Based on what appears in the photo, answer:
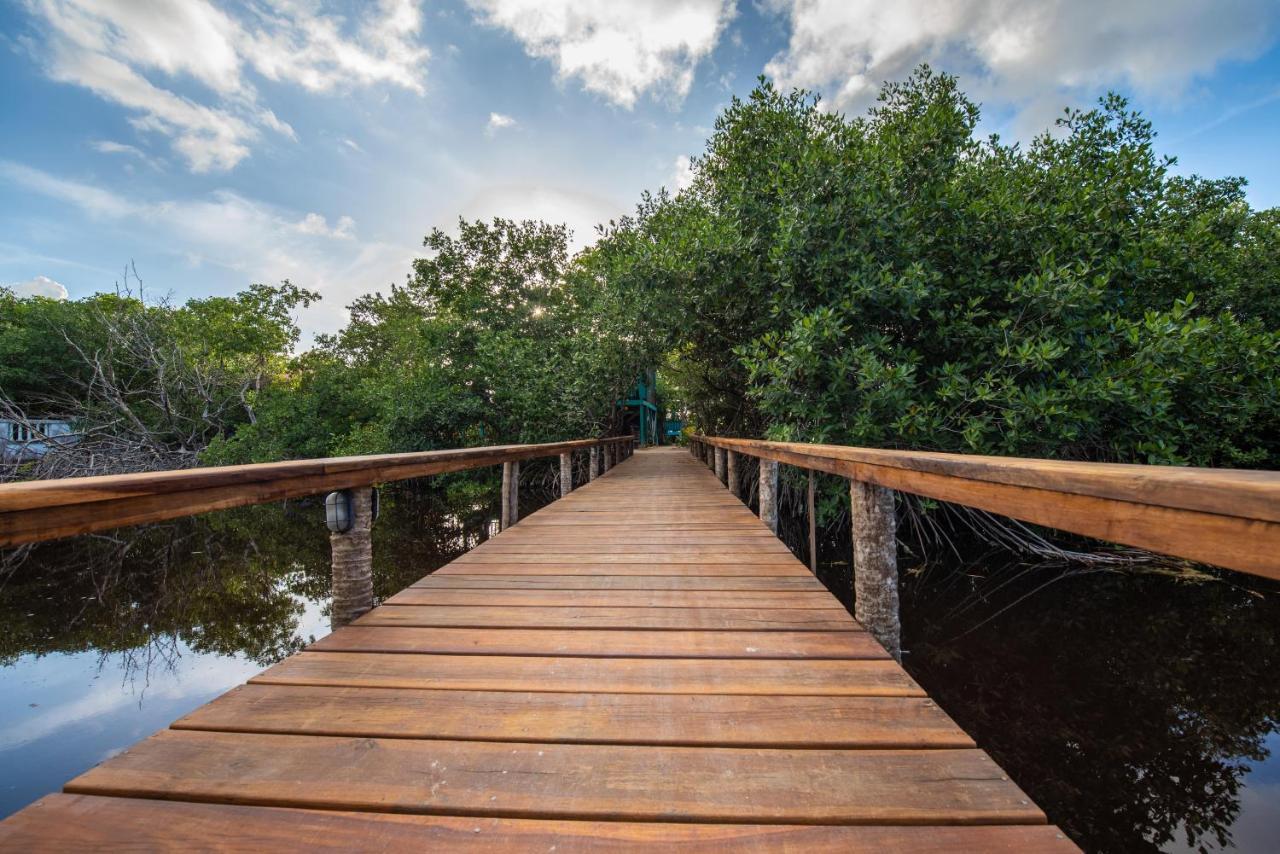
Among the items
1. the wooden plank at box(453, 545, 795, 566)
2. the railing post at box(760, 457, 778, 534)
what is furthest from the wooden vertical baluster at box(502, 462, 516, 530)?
the railing post at box(760, 457, 778, 534)

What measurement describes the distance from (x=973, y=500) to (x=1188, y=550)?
0.60 meters

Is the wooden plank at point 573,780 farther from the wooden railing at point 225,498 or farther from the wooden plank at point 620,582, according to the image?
the wooden plank at point 620,582

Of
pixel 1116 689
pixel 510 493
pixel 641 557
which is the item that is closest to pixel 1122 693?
pixel 1116 689

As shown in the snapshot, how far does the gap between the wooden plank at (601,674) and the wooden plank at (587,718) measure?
0.15 feet

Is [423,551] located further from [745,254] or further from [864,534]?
[864,534]

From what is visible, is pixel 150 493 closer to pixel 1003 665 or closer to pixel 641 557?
pixel 641 557

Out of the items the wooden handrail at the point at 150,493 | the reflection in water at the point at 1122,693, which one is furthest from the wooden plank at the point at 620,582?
the reflection in water at the point at 1122,693

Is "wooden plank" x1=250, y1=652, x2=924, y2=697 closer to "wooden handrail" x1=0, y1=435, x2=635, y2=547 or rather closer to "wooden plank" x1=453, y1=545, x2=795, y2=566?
"wooden handrail" x1=0, y1=435, x2=635, y2=547

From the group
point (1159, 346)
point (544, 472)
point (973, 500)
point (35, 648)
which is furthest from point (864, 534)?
point (544, 472)

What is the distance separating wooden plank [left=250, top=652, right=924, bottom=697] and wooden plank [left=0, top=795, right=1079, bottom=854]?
497 mm

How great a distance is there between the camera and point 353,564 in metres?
1.98

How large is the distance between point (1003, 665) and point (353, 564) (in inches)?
183

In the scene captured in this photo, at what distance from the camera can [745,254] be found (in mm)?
6641

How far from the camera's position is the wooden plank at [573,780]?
3.01ft
